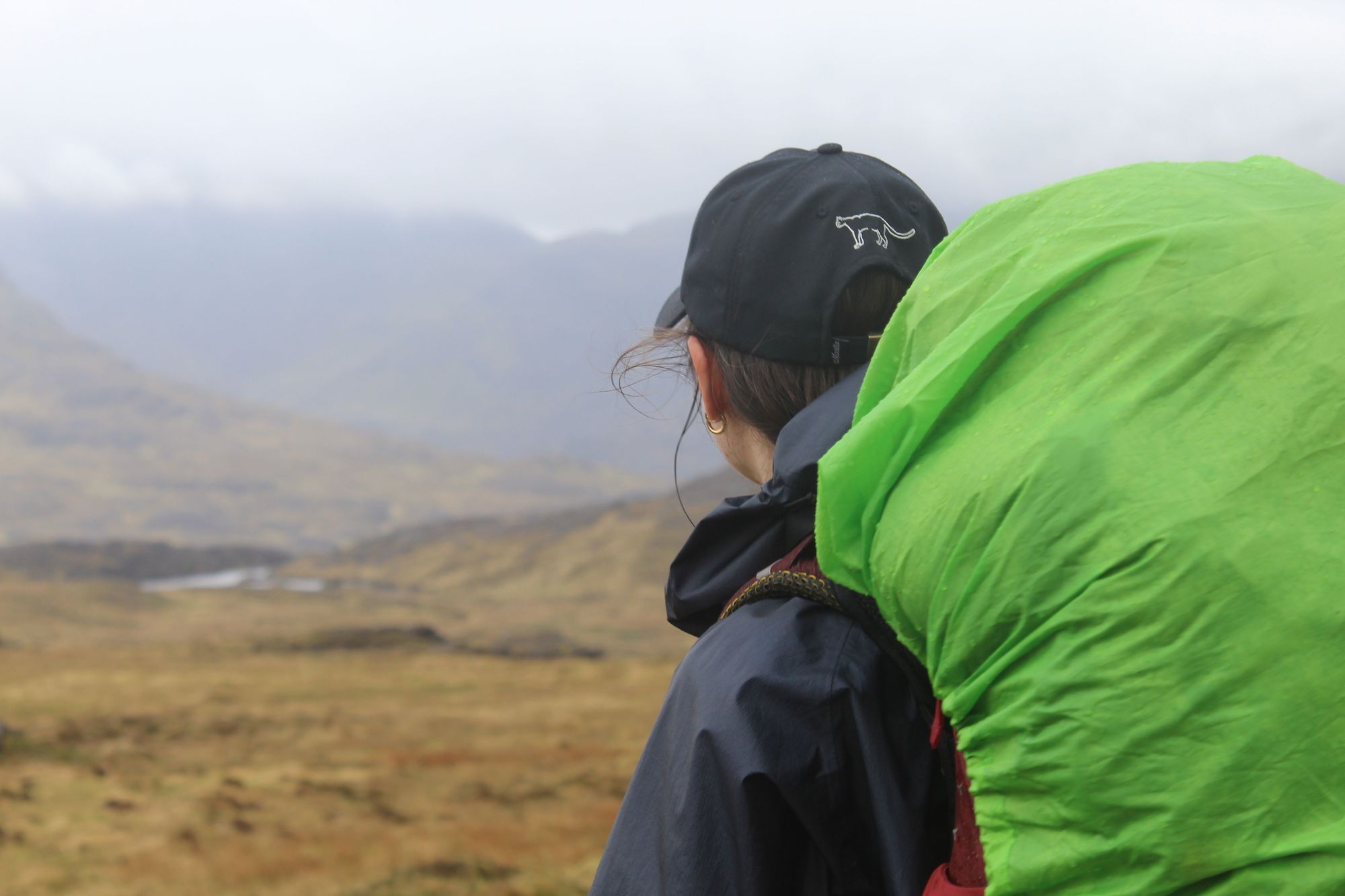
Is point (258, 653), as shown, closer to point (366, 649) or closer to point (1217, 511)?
point (366, 649)

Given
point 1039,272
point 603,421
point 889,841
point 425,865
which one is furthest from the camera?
point 603,421

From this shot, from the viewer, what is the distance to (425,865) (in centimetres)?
768

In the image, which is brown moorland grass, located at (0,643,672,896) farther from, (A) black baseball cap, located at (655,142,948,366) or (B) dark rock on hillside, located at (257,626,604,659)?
(A) black baseball cap, located at (655,142,948,366)

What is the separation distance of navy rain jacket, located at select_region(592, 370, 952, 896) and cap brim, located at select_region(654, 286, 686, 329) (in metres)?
0.52

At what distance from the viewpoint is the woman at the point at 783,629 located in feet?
3.80

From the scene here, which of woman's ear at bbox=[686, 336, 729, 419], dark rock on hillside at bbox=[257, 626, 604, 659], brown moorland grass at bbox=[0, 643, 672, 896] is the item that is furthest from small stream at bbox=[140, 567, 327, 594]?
woman's ear at bbox=[686, 336, 729, 419]

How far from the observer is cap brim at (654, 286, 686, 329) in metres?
1.63

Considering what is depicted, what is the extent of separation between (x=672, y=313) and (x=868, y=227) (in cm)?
32

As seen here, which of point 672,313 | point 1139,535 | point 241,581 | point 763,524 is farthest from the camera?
point 241,581

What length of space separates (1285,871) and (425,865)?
754cm

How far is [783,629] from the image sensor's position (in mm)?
1197

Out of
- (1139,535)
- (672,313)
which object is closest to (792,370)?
(672,313)

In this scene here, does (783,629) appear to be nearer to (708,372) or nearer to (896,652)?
(896,652)

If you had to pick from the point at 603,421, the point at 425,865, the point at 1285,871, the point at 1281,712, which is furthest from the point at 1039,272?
the point at 603,421
